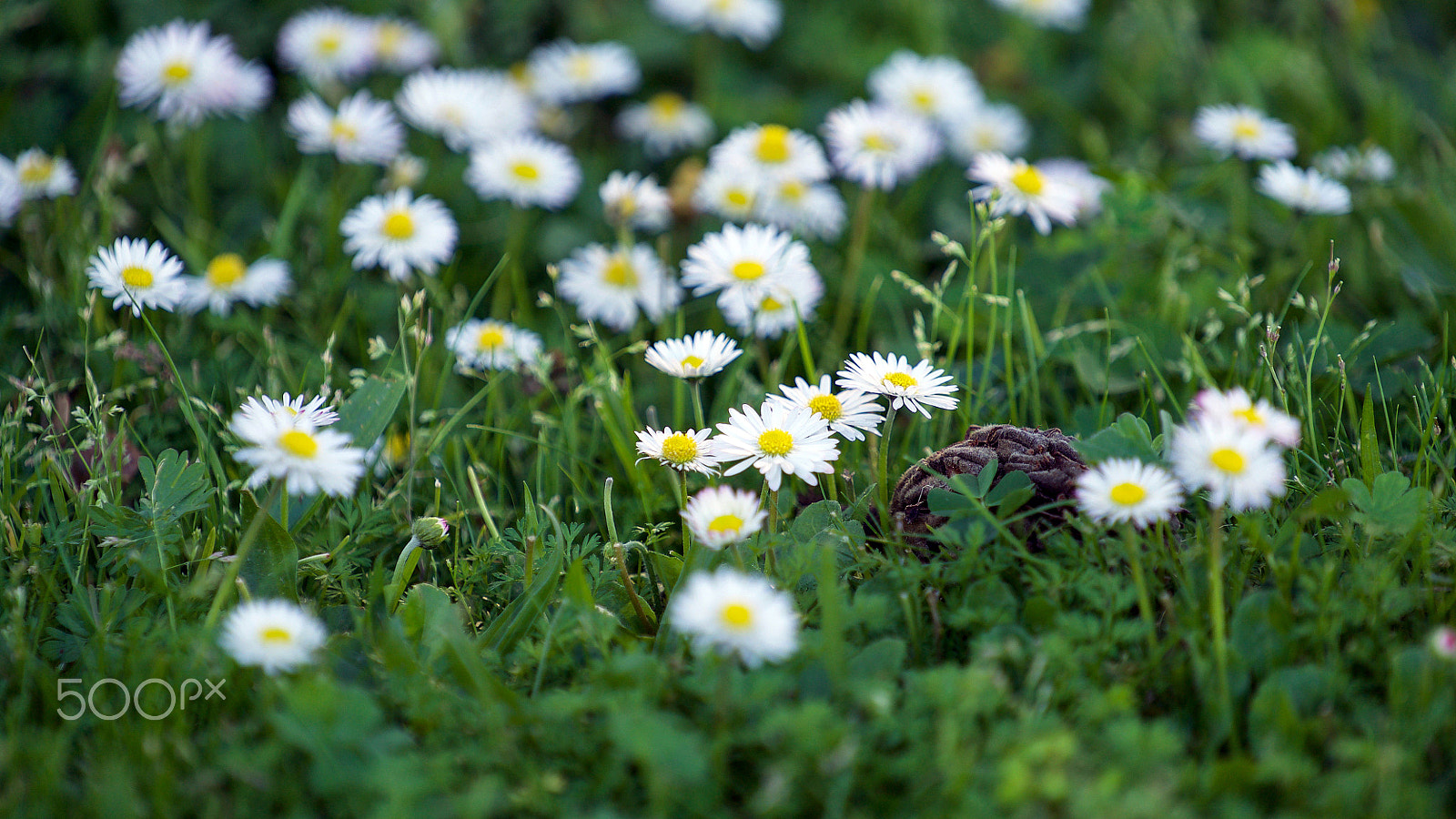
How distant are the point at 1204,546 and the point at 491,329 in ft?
4.70

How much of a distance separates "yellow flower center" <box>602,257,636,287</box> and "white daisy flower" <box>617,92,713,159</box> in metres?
0.84

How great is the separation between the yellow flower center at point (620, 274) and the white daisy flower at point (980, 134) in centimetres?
125

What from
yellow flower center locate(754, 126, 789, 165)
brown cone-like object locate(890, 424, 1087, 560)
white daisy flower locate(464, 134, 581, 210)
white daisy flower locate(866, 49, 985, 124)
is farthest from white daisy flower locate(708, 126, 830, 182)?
brown cone-like object locate(890, 424, 1087, 560)

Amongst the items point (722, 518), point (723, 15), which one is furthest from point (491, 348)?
point (723, 15)

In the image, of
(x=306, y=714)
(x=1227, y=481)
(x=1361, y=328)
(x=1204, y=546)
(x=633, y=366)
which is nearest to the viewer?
(x=306, y=714)

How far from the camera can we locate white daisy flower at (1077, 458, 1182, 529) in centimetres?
140

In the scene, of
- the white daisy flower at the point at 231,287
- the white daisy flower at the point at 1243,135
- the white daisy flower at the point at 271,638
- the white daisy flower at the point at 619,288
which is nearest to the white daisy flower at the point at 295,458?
the white daisy flower at the point at 271,638

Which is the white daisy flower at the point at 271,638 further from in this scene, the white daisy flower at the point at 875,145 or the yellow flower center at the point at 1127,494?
the white daisy flower at the point at 875,145

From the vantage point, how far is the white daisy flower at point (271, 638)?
1.27m

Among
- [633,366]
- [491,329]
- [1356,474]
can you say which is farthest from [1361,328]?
[491,329]

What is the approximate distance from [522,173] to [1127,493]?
190 cm

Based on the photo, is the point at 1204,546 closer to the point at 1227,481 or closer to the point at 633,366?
the point at 1227,481

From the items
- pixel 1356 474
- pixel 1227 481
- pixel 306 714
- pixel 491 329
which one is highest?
pixel 491 329

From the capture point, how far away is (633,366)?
2525 millimetres
